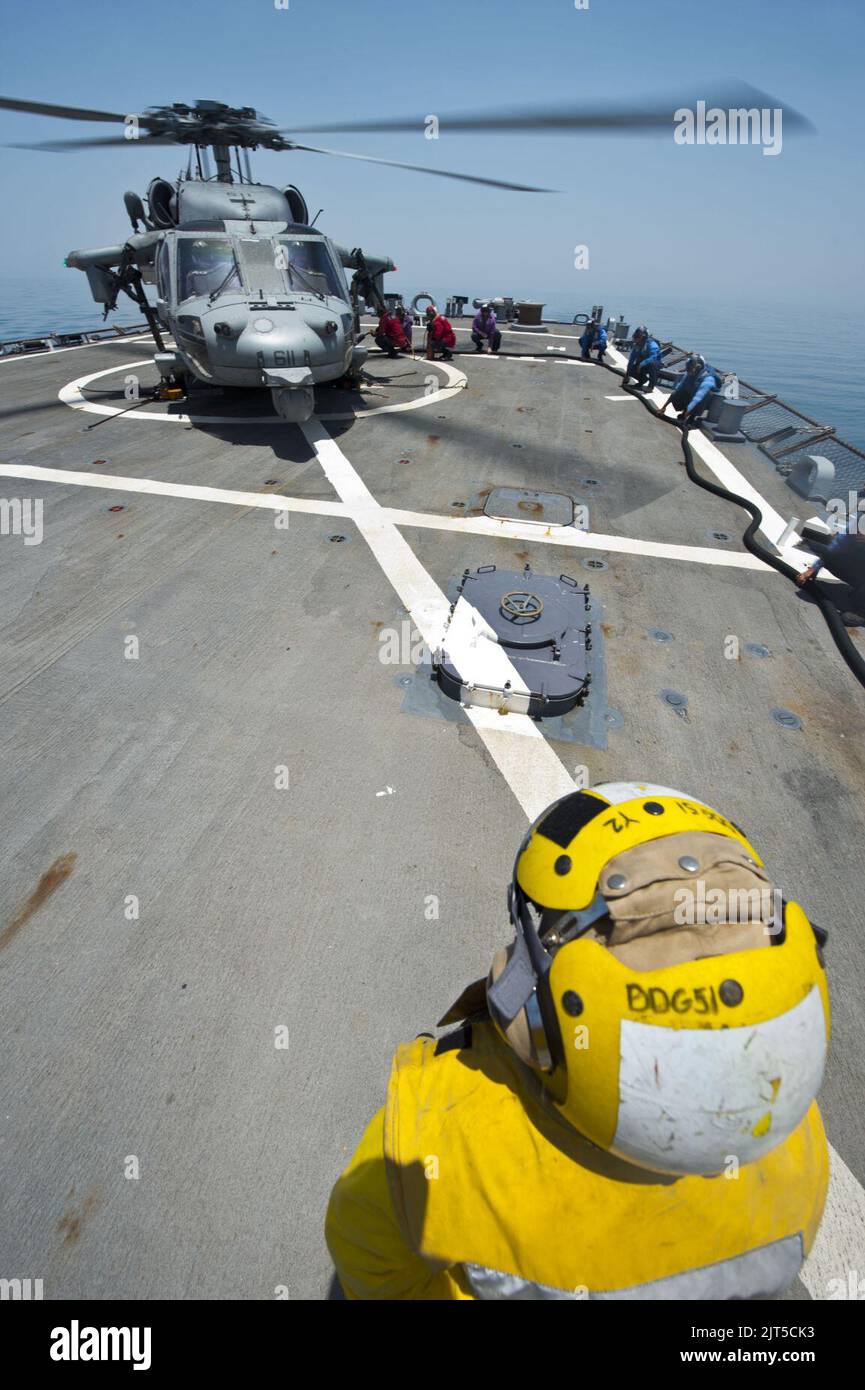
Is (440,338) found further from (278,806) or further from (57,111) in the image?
(278,806)

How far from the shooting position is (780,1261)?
144 cm

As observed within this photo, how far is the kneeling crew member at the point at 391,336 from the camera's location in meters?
17.4

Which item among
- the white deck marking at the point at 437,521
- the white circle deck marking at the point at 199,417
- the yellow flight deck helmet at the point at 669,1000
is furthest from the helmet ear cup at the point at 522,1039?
the white circle deck marking at the point at 199,417

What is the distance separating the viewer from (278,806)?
441cm

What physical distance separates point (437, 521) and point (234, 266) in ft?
23.7

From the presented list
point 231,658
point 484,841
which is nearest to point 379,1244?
point 484,841

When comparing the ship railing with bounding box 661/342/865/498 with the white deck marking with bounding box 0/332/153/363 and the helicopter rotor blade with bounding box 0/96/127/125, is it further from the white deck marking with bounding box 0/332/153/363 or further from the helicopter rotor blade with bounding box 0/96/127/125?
the white deck marking with bounding box 0/332/153/363

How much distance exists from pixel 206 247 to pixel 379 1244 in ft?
47.0

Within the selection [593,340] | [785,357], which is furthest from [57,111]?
[785,357]

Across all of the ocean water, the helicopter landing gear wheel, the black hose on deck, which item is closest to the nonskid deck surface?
the black hose on deck

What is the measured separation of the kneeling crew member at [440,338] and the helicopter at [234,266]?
18.0 feet

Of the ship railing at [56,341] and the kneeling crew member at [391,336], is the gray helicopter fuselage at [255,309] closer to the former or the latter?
the kneeling crew member at [391,336]
